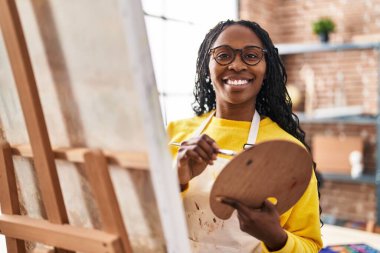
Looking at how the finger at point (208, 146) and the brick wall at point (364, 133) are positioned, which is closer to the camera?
the finger at point (208, 146)

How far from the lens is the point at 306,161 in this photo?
32.0 inches

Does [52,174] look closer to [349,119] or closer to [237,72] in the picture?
[237,72]

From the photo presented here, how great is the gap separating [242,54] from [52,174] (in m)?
0.58

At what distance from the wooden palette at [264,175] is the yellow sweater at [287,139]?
195mm

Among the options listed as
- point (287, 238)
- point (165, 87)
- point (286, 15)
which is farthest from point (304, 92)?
point (287, 238)

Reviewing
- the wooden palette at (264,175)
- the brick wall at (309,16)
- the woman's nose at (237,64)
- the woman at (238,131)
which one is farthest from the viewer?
the brick wall at (309,16)

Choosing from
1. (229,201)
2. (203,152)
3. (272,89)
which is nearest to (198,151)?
(203,152)

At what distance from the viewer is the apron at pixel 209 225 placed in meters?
1.13

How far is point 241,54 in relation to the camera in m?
1.14

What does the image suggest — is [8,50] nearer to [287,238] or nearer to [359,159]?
[287,238]

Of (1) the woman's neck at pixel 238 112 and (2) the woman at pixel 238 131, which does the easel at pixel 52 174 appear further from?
(1) the woman's neck at pixel 238 112

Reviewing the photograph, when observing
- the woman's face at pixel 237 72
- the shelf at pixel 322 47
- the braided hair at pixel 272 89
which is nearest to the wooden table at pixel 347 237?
the braided hair at pixel 272 89

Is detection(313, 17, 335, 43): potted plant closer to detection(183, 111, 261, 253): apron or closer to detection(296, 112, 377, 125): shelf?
detection(296, 112, 377, 125): shelf

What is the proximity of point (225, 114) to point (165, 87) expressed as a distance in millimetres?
2047
